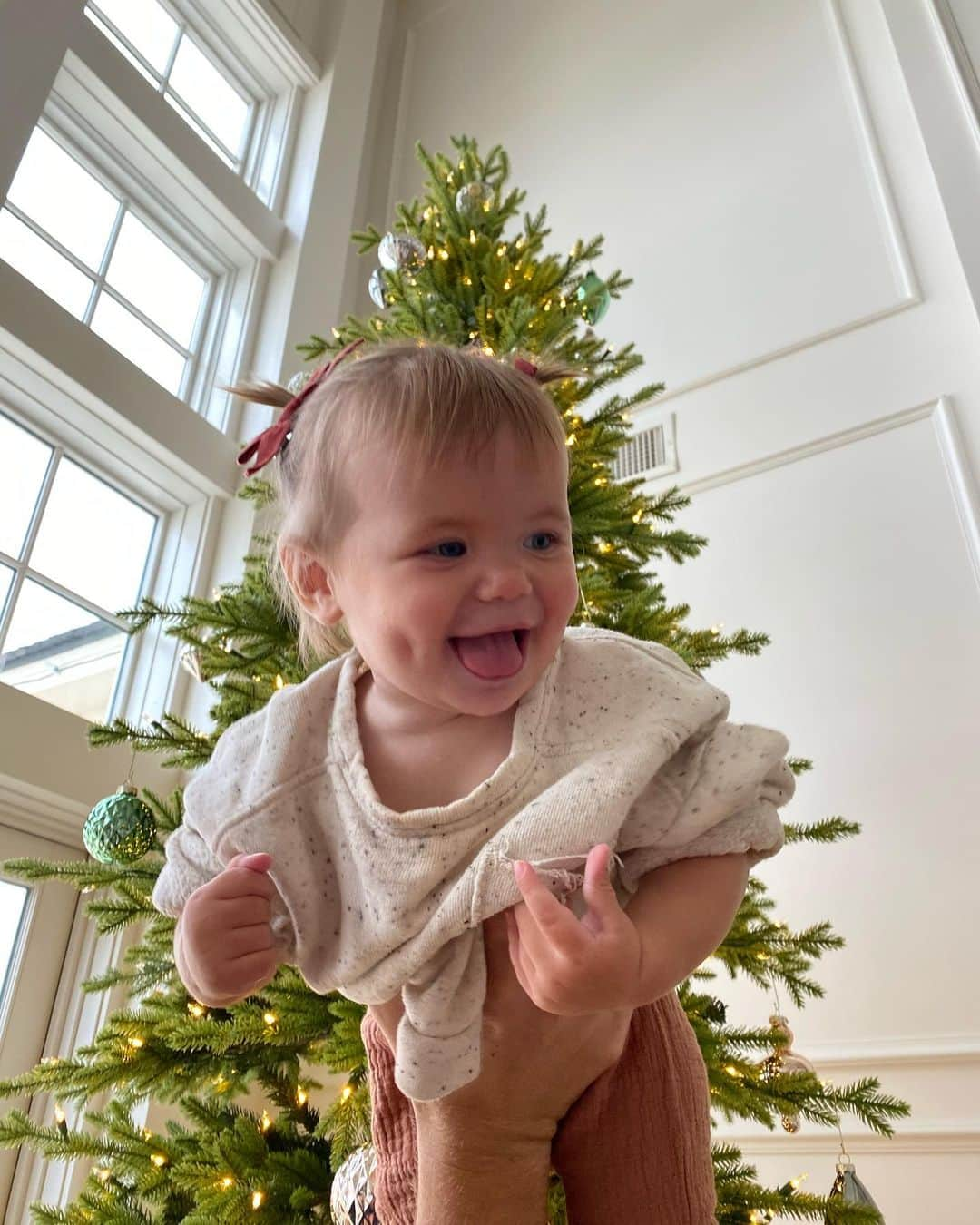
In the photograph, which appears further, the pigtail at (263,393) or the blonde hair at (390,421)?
the pigtail at (263,393)

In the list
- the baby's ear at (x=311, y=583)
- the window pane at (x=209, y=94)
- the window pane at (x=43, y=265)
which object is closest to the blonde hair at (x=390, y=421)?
the baby's ear at (x=311, y=583)

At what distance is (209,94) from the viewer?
140 inches

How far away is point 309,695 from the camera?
714mm

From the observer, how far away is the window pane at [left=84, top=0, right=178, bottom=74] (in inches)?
124

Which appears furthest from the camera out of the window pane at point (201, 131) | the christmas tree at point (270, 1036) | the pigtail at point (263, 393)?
the window pane at point (201, 131)

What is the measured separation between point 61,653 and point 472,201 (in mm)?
1579

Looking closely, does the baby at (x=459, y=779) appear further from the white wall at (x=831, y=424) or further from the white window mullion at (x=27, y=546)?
the white window mullion at (x=27, y=546)

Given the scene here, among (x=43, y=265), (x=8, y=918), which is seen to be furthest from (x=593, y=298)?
(x=8, y=918)

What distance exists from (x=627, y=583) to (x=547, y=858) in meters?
1.22

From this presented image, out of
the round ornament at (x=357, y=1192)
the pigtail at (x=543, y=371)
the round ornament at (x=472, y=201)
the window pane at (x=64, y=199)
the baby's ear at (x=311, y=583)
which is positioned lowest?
the round ornament at (x=357, y=1192)

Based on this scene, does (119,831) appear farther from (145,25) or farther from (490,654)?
(145,25)

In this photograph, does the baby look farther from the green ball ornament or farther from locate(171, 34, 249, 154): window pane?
locate(171, 34, 249, 154): window pane

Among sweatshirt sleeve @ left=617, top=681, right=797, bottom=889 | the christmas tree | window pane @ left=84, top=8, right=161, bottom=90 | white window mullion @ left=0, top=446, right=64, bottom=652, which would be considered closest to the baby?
sweatshirt sleeve @ left=617, top=681, right=797, bottom=889

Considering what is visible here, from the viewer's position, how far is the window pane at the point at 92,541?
96.7 inches
